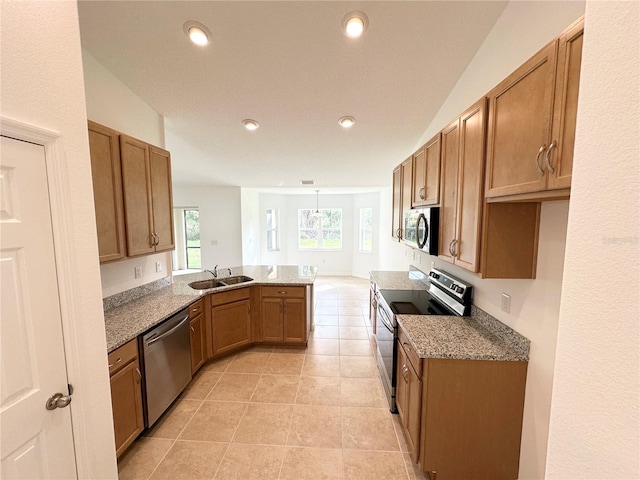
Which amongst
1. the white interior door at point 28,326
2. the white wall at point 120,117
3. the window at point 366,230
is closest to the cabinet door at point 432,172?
the white interior door at point 28,326

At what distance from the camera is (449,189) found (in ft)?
6.22

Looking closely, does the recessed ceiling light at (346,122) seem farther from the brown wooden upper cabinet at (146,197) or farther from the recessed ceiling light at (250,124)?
the brown wooden upper cabinet at (146,197)

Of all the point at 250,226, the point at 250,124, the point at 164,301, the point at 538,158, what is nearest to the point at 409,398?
the point at 538,158

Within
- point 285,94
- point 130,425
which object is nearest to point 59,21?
point 285,94

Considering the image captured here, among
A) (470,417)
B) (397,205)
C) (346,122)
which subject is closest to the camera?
(470,417)

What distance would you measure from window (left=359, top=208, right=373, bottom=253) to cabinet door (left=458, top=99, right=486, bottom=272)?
5.99 m

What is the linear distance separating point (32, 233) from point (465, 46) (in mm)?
2778

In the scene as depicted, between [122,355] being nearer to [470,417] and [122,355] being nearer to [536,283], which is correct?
[470,417]

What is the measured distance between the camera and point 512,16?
1.62 metres

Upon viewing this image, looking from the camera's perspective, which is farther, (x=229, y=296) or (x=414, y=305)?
(x=229, y=296)

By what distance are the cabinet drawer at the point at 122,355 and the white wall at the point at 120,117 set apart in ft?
2.20

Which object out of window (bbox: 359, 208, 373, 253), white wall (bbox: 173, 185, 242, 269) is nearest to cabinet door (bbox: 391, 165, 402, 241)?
white wall (bbox: 173, 185, 242, 269)

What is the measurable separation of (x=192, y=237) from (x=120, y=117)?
5125mm

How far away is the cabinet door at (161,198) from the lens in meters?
2.48
